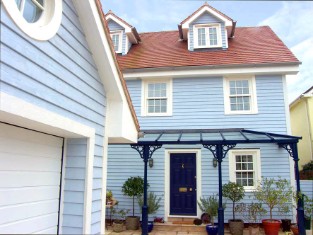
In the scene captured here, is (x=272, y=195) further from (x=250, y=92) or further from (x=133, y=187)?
(x=133, y=187)

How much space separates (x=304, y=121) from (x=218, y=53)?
7215 millimetres

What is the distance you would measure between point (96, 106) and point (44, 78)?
4.38 ft

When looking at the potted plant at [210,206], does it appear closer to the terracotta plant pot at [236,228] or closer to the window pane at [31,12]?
the terracotta plant pot at [236,228]

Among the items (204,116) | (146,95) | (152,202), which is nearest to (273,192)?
(204,116)

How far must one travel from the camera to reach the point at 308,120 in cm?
1473

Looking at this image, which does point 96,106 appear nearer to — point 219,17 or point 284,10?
point 284,10

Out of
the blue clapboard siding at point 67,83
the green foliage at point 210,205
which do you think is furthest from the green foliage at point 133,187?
the blue clapboard siding at point 67,83

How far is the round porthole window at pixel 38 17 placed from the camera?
2.85m

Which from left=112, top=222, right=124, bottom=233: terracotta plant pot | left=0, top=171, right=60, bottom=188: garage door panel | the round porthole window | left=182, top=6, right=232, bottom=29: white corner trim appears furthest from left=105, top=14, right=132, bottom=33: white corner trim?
left=0, top=171, right=60, bottom=188: garage door panel

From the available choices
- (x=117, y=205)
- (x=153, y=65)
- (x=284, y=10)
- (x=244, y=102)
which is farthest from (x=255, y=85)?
(x=284, y=10)

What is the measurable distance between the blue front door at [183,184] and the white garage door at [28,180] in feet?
25.1

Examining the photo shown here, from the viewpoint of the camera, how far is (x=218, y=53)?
1199 cm

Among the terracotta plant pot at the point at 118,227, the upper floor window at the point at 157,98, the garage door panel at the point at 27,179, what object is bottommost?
the terracotta plant pot at the point at 118,227

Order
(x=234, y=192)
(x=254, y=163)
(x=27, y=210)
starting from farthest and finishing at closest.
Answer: (x=254, y=163)
(x=234, y=192)
(x=27, y=210)
